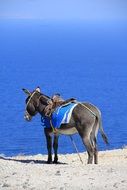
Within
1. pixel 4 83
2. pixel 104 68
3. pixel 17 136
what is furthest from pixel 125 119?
pixel 104 68

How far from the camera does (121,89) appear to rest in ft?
386

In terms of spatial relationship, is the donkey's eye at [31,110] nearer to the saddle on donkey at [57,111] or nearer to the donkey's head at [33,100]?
the donkey's head at [33,100]

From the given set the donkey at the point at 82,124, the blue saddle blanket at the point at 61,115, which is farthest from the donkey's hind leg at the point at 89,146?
the blue saddle blanket at the point at 61,115

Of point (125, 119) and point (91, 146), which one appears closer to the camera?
point (91, 146)

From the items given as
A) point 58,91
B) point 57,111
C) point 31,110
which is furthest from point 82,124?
point 58,91

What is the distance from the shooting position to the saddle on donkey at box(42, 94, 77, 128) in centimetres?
1761

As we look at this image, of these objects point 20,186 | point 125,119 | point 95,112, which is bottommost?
point 125,119

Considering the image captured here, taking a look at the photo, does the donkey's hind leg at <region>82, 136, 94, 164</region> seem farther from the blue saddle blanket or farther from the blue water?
the blue water

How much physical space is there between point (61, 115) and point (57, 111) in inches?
8.1

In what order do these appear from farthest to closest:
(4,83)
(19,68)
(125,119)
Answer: (19,68) < (4,83) < (125,119)

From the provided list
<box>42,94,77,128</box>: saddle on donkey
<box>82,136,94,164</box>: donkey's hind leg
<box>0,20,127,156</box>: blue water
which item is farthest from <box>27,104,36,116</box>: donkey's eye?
<box>0,20,127,156</box>: blue water

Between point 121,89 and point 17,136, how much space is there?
60.1 meters

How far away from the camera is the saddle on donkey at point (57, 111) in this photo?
17614mm

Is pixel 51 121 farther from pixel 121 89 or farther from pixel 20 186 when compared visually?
pixel 121 89
